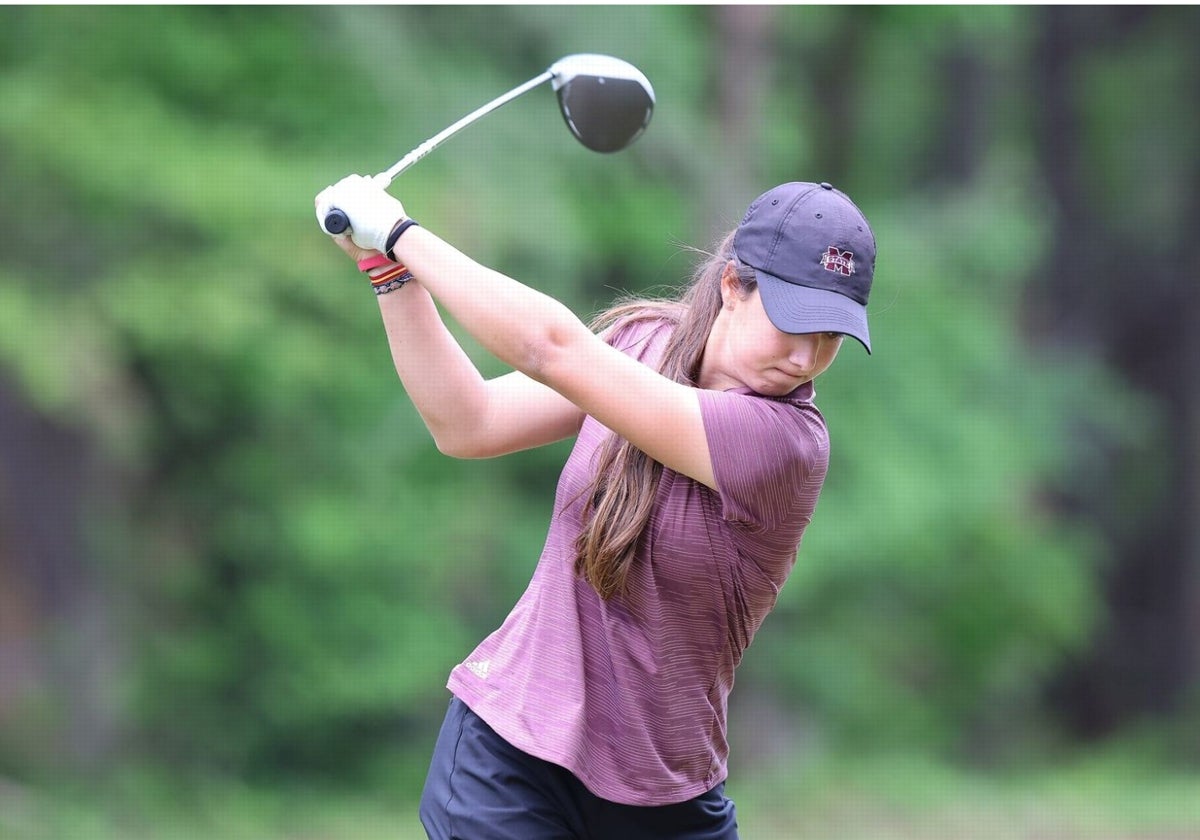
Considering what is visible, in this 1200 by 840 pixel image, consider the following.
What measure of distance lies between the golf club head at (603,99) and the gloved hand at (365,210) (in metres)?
0.62

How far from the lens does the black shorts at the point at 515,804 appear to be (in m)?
2.48

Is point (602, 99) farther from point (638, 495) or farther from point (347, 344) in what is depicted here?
point (347, 344)

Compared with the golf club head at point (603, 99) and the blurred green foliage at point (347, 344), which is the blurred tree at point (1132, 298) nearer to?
the blurred green foliage at point (347, 344)

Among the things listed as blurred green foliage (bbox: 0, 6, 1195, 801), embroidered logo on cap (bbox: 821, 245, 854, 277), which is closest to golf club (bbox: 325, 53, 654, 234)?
embroidered logo on cap (bbox: 821, 245, 854, 277)

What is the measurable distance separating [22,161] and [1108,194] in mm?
12954

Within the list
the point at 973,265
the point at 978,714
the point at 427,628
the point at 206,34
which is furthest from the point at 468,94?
the point at 978,714

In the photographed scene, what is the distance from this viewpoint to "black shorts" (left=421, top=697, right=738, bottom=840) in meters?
2.48

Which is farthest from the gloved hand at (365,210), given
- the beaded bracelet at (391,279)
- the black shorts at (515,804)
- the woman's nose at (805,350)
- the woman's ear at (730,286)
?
the black shorts at (515,804)

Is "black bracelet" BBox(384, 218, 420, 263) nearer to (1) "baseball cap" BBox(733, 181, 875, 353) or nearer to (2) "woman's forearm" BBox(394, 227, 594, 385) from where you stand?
(2) "woman's forearm" BBox(394, 227, 594, 385)

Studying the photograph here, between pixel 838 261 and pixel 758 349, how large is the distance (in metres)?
0.20

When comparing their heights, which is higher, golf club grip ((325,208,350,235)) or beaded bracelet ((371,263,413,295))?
golf club grip ((325,208,350,235))

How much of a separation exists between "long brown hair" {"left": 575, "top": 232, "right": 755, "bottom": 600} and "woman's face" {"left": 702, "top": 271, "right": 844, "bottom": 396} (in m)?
0.03

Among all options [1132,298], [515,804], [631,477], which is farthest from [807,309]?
[1132,298]

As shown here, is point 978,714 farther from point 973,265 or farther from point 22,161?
point 22,161
